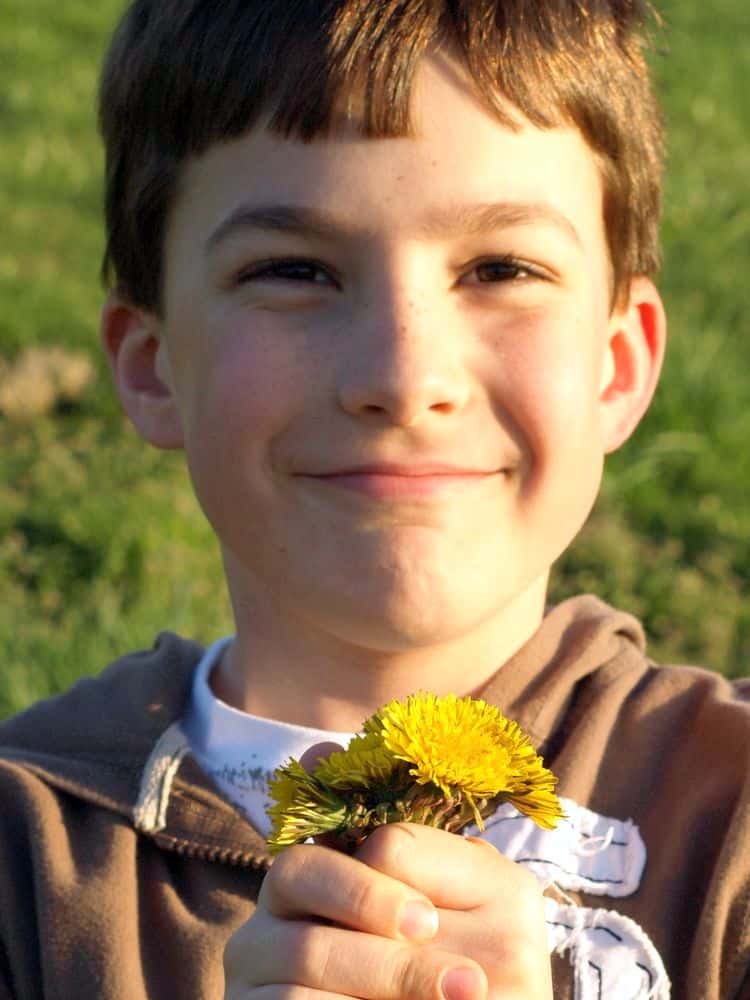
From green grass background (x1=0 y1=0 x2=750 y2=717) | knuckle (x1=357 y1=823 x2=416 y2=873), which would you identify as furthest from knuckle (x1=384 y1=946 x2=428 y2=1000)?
green grass background (x1=0 y1=0 x2=750 y2=717)

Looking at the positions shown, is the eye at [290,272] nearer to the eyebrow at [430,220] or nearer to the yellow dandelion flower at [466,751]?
the eyebrow at [430,220]

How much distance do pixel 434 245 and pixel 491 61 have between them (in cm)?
30

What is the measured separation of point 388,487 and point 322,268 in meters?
0.33

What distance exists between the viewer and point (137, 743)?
2596mm

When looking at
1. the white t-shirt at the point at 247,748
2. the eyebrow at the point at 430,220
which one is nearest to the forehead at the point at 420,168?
the eyebrow at the point at 430,220

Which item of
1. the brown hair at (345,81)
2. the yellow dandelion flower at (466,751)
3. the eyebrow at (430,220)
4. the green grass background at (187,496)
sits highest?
the brown hair at (345,81)

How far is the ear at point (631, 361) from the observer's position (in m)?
2.77

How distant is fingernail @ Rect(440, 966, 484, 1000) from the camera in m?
1.66

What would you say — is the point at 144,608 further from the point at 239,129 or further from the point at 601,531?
the point at 239,129

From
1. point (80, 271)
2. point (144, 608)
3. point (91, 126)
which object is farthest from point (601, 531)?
point (91, 126)

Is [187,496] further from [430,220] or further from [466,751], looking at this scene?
[466,751]

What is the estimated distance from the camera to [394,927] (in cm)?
167

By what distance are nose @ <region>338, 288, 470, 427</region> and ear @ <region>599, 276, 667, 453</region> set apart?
1.72 ft

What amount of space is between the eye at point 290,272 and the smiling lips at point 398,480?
283mm
